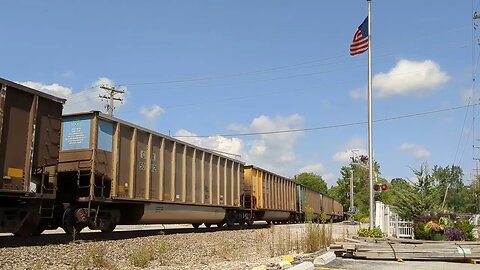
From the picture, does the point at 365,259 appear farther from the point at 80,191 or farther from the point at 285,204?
the point at 285,204

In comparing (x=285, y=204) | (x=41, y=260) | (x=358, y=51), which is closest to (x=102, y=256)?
(x=41, y=260)

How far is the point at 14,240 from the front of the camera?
41.2 feet

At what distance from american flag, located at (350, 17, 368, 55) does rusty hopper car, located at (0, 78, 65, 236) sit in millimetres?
14793

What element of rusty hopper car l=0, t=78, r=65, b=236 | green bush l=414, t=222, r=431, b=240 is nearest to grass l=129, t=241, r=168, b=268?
rusty hopper car l=0, t=78, r=65, b=236

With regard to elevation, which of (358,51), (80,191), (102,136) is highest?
(358,51)

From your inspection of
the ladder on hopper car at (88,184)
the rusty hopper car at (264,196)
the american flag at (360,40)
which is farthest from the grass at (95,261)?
the rusty hopper car at (264,196)

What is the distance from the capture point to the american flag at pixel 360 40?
22531 mm

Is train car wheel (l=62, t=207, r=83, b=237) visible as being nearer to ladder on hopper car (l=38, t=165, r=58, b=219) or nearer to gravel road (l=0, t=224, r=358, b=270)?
ladder on hopper car (l=38, t=165, r=58, b=219)

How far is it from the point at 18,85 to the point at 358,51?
16079 mm

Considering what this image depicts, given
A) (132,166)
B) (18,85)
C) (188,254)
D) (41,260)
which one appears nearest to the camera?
(41,260)

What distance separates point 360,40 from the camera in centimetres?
2283

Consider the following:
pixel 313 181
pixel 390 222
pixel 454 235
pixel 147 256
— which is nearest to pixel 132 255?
pixel 147 256

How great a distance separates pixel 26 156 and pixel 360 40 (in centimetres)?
1638

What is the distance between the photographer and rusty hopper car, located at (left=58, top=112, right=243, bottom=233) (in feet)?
48.4
